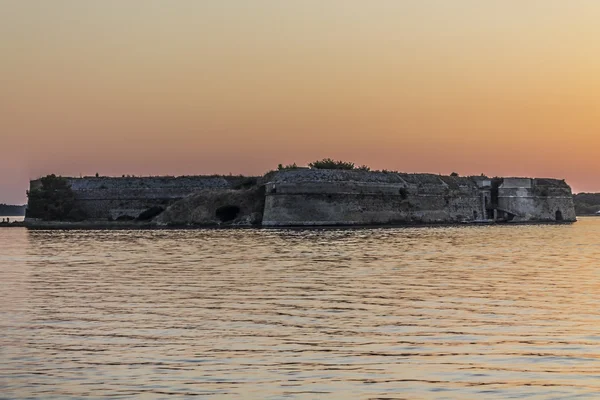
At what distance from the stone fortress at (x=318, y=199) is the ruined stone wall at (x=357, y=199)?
0.06 metres

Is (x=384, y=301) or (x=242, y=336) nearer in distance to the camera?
(x=242, y=336)

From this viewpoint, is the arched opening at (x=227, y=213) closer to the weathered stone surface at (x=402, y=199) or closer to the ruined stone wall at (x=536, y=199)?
the weathered stone surface at (x=402, y=199)

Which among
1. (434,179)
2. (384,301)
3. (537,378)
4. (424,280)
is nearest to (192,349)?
(537,378)

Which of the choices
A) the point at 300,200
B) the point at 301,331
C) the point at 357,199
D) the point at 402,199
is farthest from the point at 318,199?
the point at 301,331

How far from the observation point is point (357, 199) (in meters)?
52.1

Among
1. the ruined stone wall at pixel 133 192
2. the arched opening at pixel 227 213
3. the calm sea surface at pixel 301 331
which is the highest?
the ruined stone wall at pixel 133 192

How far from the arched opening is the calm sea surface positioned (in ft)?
105

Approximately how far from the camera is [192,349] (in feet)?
30.1

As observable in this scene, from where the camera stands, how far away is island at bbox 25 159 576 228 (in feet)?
166

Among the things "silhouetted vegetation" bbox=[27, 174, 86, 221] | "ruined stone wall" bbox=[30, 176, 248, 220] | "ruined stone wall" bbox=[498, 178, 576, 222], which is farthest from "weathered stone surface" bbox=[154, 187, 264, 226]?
"ruined stone wall" bbox=[498, 178, 576, 222]

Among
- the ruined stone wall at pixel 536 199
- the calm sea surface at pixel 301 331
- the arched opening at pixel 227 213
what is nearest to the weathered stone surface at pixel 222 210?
the arched opening at pixel 227 213

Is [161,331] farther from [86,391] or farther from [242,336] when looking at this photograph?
[86,391]

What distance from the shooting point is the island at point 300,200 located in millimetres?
50594

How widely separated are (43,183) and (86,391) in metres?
55.0
